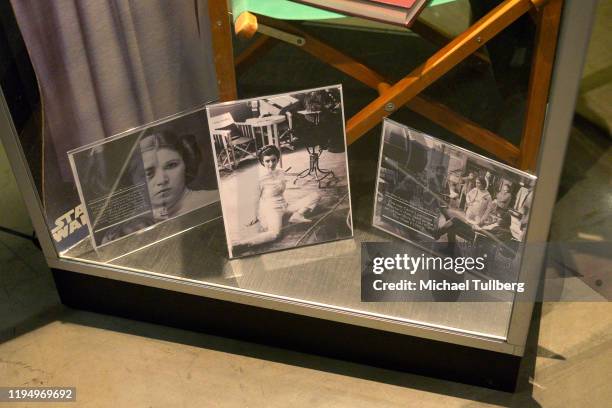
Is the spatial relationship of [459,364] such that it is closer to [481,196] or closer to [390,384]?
[390,384]

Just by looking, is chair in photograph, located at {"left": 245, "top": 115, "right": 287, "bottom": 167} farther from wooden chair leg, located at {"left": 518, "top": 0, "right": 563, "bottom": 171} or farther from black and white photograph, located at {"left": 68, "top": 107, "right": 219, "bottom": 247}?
wooden chair leg, located at {"left": 518, "top": 0, "right": 563, "bottom": 171}

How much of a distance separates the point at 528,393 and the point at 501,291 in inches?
5.9

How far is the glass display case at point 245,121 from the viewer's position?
106 cm

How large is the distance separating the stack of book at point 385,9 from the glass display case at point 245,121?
0.06ft

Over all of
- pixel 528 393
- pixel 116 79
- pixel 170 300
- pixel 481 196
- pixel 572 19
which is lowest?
pixel 528 393

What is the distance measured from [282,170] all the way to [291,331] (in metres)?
0.24

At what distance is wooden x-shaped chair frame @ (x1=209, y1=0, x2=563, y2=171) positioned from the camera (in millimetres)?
983

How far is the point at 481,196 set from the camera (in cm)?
105

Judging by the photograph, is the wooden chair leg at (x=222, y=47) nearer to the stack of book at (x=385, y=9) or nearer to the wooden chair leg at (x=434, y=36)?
the stack of book at (x=385, y=9)

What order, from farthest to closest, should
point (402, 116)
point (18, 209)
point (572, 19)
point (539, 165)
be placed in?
point (18, 209) → point (402, 116) → point (539, 165) → point (572, 19)

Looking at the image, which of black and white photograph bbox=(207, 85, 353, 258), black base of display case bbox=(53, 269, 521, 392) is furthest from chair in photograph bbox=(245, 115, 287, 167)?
black base of display case bbox=(53, 269, 521, 392)

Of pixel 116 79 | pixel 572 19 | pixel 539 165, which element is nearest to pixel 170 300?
pixel 116 79

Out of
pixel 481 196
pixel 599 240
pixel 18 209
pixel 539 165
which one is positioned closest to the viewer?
pixel 539 165

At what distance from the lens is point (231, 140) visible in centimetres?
108
